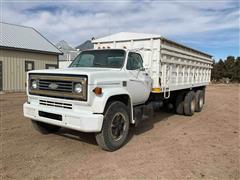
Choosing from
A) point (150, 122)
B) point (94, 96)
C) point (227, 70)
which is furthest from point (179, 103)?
point (227, 70)

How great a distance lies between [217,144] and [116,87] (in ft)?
9.54

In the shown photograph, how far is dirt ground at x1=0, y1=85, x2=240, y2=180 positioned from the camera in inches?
156

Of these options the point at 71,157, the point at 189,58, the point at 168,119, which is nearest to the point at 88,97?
the point at 71,157

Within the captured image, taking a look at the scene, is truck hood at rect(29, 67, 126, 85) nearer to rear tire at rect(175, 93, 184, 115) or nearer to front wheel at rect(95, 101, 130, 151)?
front wheel at rect(95, 101, 130, 151)

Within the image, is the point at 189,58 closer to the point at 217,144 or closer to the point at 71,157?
the point at 217,144

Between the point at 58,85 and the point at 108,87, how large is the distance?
1.00 meters

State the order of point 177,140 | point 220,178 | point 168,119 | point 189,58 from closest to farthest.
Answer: point 220,178, point 177,140, point 168,119, point 189,58

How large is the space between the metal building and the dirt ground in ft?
36.1

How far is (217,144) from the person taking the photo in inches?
225

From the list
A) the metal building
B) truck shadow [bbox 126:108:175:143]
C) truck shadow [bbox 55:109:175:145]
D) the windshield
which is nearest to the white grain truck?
the windshield

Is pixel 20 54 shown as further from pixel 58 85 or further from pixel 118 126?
pixel 118 126

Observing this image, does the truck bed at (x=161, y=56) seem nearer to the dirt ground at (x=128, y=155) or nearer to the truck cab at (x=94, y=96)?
the truck cab at (x=94, y=96)

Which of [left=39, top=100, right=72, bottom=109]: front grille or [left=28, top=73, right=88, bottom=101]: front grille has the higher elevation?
[left=28, top=73, right=88, bottom=101]: front grille

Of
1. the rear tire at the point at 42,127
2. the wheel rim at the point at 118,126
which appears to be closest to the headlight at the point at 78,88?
the wheel rim at the point at 118,126
